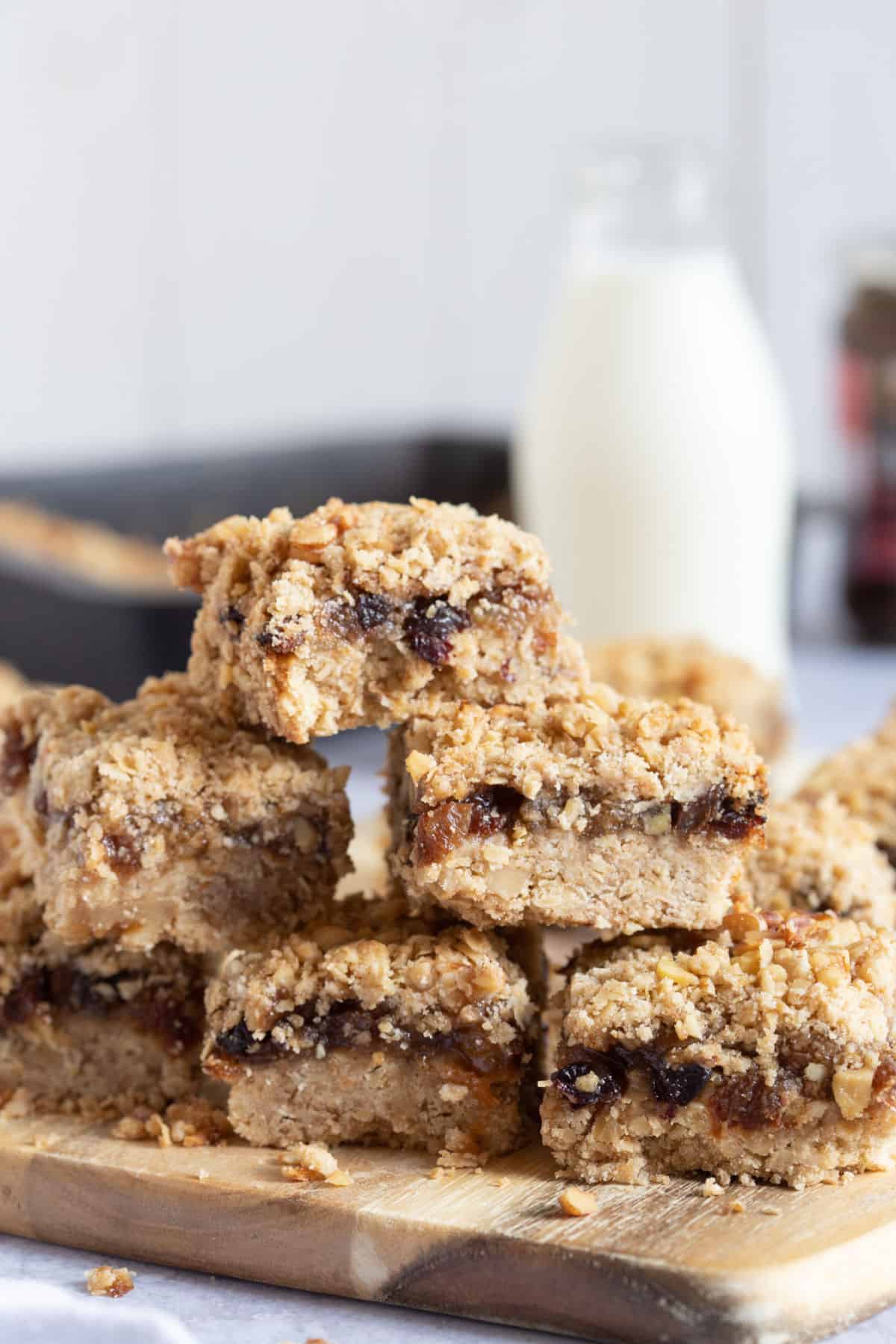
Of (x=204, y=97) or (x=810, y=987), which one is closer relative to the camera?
(x=810, y=987)

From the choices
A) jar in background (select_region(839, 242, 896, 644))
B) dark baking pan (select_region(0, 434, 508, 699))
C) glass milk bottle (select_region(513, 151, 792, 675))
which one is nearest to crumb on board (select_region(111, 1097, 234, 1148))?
dark baking pan (select_region(0, 434, 508, 699))

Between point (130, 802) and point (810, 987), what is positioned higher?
point (130, 802)

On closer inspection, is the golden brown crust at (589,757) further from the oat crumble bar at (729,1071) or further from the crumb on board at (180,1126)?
the crumb on board at (180,1126)

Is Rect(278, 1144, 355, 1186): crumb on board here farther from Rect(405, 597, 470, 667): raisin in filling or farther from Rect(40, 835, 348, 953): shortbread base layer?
Rect(405, 597, 470, 667): raisin in filling

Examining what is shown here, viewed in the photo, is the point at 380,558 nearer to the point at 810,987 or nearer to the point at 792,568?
the point at 810,987

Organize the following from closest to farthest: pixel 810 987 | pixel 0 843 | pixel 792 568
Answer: pixel 810 987, pixel 0 843, pixel 792 568

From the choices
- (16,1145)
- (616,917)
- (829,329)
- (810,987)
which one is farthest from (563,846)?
(829,329)

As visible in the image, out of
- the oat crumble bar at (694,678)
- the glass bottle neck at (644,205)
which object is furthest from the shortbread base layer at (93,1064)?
the glass bottle neck at (644,205)
